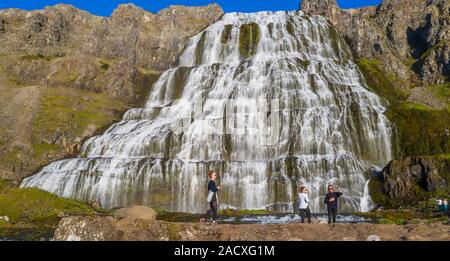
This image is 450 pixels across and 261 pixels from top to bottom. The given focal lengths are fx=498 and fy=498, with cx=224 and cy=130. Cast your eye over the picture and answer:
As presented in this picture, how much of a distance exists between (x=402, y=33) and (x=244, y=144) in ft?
208

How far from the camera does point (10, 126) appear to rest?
260 feet

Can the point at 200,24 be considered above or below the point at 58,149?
above

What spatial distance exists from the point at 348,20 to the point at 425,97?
30990 mm

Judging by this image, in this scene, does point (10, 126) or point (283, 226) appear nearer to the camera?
point (283, 226)

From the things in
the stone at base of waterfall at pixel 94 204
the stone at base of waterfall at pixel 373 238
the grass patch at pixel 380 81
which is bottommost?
the stone at base of waterfall at pixel 373 238

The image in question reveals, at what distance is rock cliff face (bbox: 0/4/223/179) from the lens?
7494cm

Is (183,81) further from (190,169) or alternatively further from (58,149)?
(190,169)

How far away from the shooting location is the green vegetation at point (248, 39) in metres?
92.5

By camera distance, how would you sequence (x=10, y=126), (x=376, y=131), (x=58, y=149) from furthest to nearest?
(x=10, y=126)
(x=58, y=149)
(x=376, y=131)

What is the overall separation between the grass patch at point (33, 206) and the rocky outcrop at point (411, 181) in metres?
31.3

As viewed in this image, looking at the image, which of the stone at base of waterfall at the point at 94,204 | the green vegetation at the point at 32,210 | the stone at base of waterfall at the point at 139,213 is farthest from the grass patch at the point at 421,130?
the stone at base of waterfall at the point at 139,213

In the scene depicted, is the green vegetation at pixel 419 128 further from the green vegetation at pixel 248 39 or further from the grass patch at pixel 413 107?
the green vegetation at pixel 248 39
